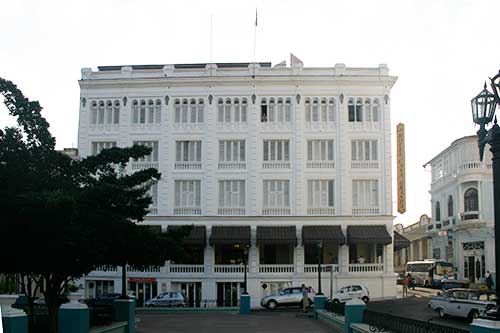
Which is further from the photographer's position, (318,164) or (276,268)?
(318,164)

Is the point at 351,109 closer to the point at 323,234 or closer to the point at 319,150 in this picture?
the point at 319,150

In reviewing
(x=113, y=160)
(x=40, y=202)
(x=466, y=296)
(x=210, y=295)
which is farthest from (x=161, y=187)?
(x=40, y=202)

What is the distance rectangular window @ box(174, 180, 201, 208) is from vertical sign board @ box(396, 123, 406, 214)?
47.5 ft

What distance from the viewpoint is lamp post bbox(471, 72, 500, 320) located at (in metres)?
11.5

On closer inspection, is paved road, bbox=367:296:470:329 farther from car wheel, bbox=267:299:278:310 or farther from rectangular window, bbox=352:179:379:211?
rectangular window, bbox=352:179:379:211

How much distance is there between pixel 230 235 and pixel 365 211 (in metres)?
9.73

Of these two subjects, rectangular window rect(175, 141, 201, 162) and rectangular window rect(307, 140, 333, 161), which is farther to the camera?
rectangular window rect(175, 141, 201, 162)

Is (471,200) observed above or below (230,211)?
above

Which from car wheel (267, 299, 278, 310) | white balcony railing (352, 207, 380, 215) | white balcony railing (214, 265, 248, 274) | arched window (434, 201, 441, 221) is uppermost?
arched window (434, 201, 441, 221)

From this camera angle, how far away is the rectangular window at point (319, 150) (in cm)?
5234

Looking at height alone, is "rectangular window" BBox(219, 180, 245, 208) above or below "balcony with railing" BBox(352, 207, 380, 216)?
above

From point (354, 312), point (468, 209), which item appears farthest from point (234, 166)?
point (354, 312)

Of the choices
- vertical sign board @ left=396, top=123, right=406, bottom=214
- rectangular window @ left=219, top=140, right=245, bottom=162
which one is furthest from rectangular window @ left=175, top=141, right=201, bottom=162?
vertical sign board @ left=396, top=123, right=406, bottom=214

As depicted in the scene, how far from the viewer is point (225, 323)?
3222cm
